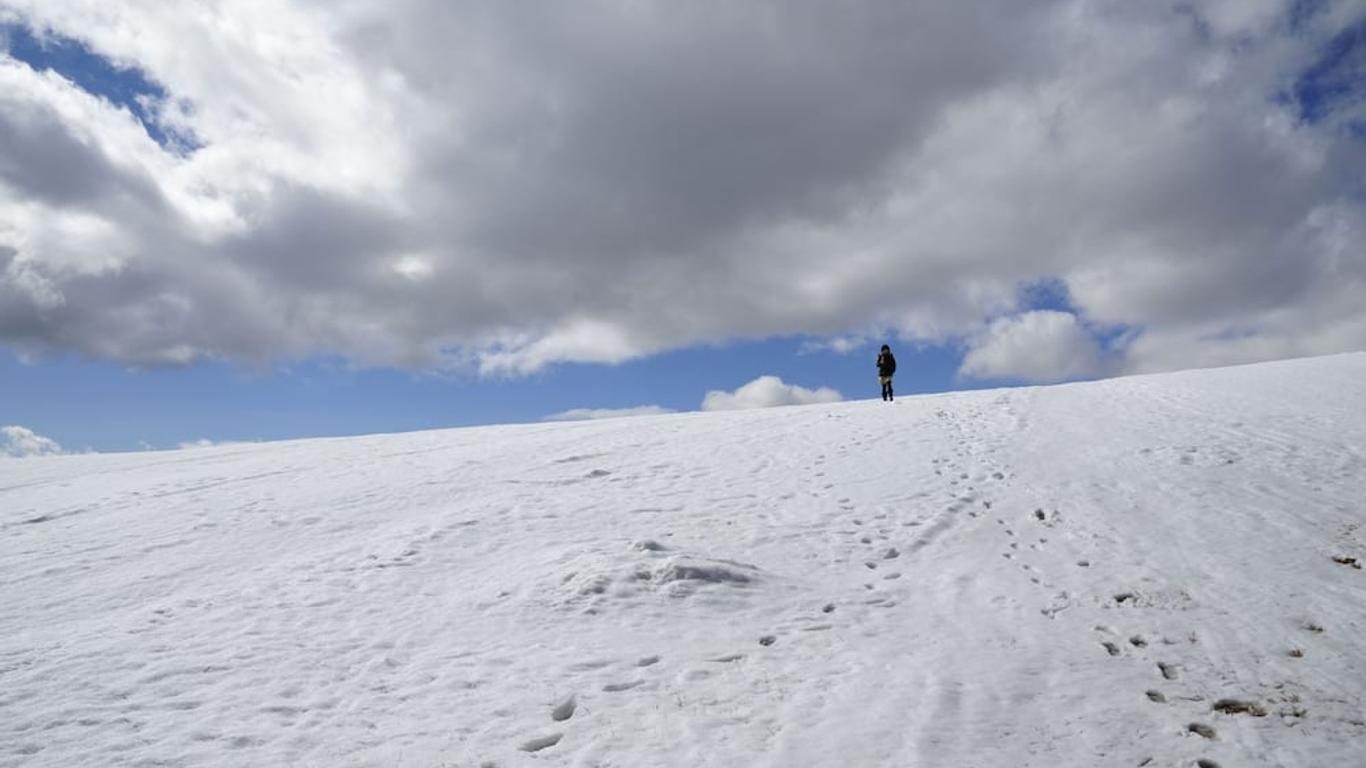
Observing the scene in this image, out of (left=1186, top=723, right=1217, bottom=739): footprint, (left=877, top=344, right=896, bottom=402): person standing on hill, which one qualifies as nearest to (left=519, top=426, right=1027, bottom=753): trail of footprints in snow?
(left=1186, top=723, right=1217, bottom=739): footprint

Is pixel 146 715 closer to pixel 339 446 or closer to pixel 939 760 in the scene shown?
→ pixel 939 760

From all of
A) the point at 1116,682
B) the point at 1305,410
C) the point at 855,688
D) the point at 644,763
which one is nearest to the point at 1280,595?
the point at 1116,682

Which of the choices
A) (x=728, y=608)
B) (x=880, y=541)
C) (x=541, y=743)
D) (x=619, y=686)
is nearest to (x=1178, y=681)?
(x=880, y=541)

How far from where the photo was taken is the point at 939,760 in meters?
6.42

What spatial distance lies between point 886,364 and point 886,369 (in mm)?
229

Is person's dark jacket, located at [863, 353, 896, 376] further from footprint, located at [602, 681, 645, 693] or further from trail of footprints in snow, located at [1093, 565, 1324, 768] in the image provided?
footprint, located at [602, 681, 645, 693]

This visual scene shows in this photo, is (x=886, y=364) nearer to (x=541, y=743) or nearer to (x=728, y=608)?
(x=728, y=608)

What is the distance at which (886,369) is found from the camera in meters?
29.9

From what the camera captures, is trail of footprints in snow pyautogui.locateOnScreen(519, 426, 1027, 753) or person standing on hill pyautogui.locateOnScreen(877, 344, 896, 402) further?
person standing on hill pyautogui.locateOnScreen(877, 344, 896, 402)

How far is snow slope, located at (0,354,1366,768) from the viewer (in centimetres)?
691

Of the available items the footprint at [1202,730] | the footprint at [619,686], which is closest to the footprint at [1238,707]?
the footprint at [1202,730]

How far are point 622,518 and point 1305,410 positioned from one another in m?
20.3

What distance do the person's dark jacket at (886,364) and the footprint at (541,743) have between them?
2554 centimetres

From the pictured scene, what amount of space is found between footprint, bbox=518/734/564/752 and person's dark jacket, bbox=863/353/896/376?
25.5 m
